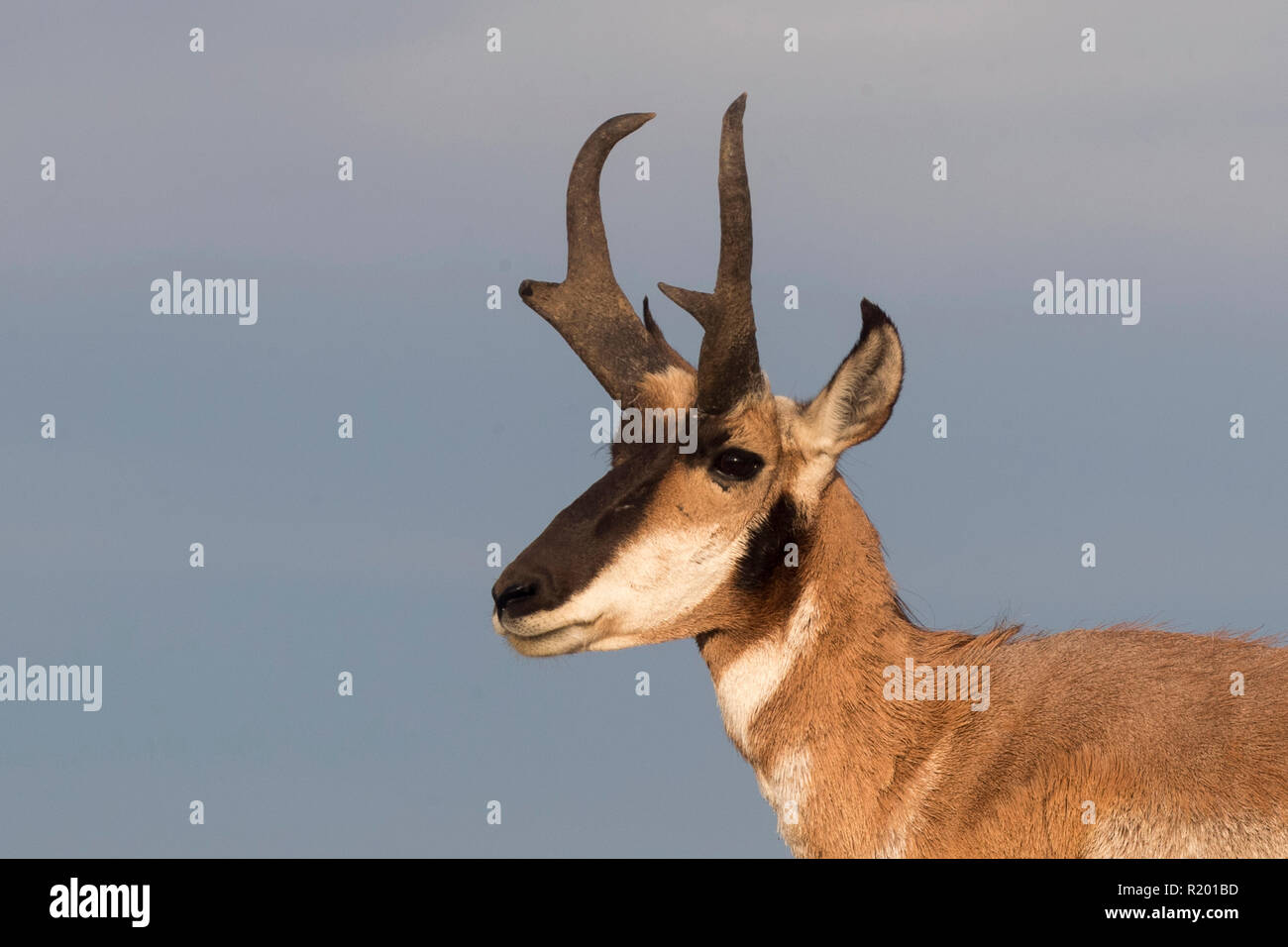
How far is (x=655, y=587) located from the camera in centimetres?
1238

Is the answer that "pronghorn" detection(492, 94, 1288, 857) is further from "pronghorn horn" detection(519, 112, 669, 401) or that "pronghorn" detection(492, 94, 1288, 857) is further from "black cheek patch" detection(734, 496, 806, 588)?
"pronghorn horn" detection(519, 112, 669, 401)

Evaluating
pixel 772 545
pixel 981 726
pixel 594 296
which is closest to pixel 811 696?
pixel 772 545

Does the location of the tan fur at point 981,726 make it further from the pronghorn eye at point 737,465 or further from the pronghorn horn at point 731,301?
the pronghorn horn at point 731,301

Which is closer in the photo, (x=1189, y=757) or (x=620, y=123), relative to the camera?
(x=1189, y=757)

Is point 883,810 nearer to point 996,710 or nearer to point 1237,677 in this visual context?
point 996,710

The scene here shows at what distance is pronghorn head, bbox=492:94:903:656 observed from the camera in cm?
1227

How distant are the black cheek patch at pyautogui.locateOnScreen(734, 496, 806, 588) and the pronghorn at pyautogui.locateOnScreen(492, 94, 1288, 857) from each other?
14 mm

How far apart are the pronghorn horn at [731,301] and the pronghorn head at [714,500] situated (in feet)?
0.03

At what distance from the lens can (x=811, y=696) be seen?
12695 millimetres

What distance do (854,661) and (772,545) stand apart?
1048 millimetres

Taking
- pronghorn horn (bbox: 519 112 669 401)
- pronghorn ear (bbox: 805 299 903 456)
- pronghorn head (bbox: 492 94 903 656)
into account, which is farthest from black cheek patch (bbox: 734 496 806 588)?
pronghorn horn (bbox: 519 112 669 401)

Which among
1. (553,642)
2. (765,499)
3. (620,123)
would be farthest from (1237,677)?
(620,123)
